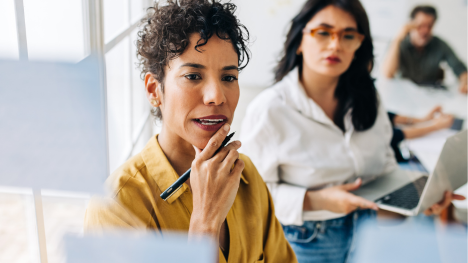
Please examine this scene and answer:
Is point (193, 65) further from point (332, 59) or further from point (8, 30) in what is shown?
point (332, 59)

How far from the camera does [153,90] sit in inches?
21.2

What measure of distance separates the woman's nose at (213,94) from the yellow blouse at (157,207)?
12cm

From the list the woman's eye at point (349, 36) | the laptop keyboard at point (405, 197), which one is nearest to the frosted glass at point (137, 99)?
the woman's eye at point (349, 36)

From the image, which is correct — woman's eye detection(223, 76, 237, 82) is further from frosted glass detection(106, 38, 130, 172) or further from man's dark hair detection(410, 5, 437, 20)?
man's dark hair detection(410, 5, 437, 20)

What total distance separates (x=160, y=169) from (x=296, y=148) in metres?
0.51

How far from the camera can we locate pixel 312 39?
38.0 inches

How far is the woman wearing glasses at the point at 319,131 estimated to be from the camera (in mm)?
954

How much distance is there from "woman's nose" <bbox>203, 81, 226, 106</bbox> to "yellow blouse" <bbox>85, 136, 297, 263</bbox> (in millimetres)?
120

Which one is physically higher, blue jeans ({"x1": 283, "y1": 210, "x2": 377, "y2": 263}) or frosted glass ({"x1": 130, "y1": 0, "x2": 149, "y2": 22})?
frosted glass ({"x1": 130, "y1": 0, "x2": 149, "y2": 22})

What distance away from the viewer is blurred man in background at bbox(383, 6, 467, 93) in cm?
212

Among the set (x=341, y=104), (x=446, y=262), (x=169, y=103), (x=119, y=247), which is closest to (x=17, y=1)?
(x=169, y=103)

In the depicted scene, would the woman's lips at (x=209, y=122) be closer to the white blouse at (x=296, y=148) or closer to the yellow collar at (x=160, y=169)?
the yellow collar at (x=160, y=169)

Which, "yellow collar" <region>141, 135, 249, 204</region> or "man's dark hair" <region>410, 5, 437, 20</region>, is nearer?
"yellow collar" <region>141, 135, 249, 204</region>

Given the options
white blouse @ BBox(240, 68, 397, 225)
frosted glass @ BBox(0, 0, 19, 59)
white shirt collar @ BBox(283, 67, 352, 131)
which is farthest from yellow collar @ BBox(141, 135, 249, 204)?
white shirt collar @ BBox(283, 67, 352, 131)
